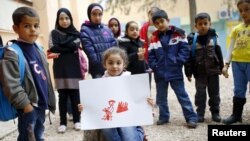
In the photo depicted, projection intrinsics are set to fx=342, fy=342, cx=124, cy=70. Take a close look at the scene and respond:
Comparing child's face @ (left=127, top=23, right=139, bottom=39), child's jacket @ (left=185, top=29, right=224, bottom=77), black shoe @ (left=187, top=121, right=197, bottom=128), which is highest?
child's face @ (left=127, top=23, right=139, bottom=39)

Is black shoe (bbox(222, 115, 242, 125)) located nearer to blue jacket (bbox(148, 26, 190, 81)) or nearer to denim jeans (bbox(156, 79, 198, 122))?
denim jeans (bbox(156, 79, 198, 122))

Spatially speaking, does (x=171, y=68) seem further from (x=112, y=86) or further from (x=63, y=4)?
(x=63, y=4)

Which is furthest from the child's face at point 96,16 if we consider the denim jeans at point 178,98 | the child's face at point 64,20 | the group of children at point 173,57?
the denim jeans at point 178,98

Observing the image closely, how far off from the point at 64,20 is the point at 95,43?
1.76 feet

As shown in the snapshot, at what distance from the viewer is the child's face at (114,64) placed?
3041 mm

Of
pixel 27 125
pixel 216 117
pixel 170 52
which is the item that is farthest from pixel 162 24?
pixel 27 125

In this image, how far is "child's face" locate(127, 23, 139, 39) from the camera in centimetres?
537

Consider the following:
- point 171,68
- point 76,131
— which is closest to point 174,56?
point 171,68

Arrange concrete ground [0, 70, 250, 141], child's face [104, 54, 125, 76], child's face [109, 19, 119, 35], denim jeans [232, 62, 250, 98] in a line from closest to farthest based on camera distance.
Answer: child's face [104, 54, 125, 76], concrete ground [0, 70, 250, 141], denim jeans [232, 62, 250, 98], child's face [109, 19, 119, 35]

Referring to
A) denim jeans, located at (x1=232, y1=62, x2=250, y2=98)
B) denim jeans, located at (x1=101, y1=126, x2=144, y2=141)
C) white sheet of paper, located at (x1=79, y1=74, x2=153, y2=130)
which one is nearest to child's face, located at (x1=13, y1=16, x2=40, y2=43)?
white sheet of paper, located at (x1=79, y1=74, x2=153, y2=130)

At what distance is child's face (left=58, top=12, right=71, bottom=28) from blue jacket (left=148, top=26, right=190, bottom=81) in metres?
1.22

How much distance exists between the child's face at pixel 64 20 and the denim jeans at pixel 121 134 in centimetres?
219

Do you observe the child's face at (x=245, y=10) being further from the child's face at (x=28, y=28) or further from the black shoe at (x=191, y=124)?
the child's face at (x=28, y=28)

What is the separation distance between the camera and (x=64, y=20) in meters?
4.71
